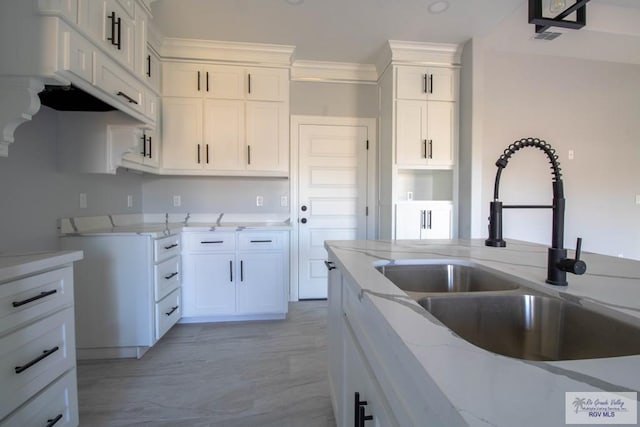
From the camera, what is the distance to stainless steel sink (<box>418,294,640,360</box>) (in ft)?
2.21

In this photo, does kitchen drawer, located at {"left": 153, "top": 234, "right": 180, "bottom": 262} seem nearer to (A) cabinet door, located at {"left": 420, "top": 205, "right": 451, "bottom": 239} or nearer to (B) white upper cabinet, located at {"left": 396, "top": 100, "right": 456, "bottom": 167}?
(B) white upper cabinet, located at {"left": 396, "top": 100, "right": 456, "bottom": 167}

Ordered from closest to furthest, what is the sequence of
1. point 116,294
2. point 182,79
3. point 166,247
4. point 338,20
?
point 116,294, point 166,247, point 338,20, point 182,79

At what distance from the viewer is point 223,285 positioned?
2578 millimetres

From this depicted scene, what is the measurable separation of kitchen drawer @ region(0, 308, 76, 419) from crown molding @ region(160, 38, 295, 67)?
8.02 ft

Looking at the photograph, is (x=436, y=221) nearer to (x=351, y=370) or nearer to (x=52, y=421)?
(x=351, y=370)

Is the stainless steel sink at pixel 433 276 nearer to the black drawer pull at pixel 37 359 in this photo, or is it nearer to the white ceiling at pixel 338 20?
the black drawer pull at pixel 37 359

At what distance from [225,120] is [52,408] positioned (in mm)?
2387

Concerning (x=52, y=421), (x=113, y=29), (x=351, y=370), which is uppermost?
(x=113, y=29)

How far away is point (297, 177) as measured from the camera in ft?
10.6

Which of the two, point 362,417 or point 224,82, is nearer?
point 362,417

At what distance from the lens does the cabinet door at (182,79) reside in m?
2.75

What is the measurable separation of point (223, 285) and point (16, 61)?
1.91 meters

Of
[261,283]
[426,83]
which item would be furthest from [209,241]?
[426,83]

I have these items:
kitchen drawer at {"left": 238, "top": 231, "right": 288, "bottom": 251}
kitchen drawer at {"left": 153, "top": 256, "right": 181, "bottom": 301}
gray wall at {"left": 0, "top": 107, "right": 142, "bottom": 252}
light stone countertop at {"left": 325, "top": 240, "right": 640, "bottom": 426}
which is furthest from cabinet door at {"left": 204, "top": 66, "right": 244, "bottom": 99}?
light stone countertop at {"left": 325, "top": 240, "right": 640, "bottom": 426}
